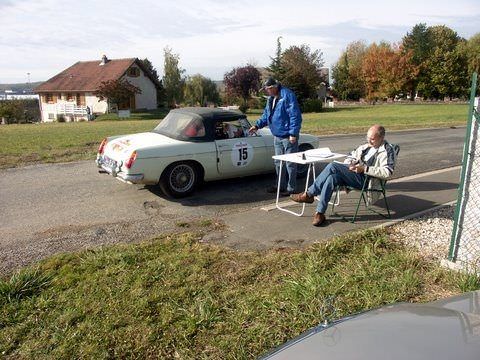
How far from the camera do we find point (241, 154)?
25.2ft

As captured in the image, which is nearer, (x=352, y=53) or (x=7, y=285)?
(x=7, y=285)

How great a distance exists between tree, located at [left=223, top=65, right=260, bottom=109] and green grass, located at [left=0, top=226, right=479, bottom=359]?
50.6m

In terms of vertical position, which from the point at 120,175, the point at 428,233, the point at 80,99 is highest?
the point at 80,99

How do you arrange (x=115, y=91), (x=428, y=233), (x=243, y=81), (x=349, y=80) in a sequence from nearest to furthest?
1. (x=428, y=233)
2. (x=115, y=91)
3. (x=243, y=81)
4. (x=349, y=80)

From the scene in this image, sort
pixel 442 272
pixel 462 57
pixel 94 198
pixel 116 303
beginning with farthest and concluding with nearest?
pixel 462 57
pixel 94 198
pixel 442 272
pixel 116 303

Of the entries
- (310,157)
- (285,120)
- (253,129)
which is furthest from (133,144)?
(310,157)

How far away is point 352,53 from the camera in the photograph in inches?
3236

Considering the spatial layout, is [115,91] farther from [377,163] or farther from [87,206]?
[377,163]

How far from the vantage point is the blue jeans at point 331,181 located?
5695 millimetres

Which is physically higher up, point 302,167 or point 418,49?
point 418,49

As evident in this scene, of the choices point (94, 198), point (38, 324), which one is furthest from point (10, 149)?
point (38, 324)

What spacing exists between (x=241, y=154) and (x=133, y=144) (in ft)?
5.97

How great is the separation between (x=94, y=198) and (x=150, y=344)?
447 cm

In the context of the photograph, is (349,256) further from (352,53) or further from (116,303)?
(352,53)
